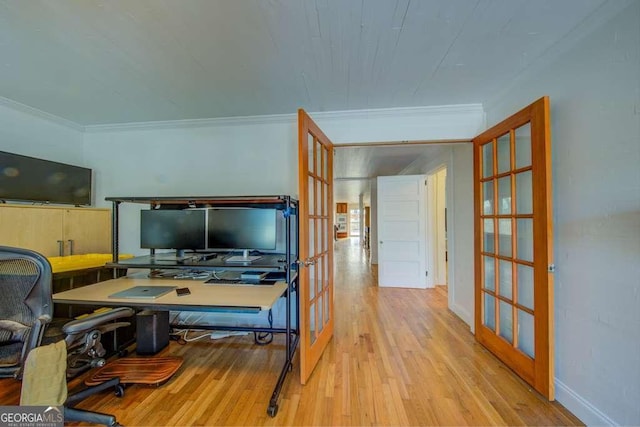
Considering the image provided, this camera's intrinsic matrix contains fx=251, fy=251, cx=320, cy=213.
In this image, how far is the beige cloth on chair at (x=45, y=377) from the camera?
1.20m

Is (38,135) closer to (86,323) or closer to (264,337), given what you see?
(86,323)

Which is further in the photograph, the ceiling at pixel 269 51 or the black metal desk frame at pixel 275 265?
the black metal desk frame at pixel 275 265

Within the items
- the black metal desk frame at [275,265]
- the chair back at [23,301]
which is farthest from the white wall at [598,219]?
the chair back at [23,301]

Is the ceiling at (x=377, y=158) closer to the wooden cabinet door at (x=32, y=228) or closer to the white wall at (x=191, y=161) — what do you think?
the white wall at (x=191, y=161)

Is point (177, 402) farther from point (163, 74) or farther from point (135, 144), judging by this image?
point (135, 144)

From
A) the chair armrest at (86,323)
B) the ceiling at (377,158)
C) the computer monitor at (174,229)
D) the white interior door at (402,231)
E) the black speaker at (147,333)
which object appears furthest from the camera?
the white interior door at (402,231)

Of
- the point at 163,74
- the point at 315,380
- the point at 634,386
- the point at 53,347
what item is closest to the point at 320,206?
the point at 315,380

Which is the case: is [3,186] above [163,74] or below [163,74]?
below

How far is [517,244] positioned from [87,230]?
13.0ft

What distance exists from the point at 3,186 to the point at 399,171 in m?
5.35

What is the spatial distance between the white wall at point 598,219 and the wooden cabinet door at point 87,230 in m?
4.03

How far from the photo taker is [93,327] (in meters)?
1.39

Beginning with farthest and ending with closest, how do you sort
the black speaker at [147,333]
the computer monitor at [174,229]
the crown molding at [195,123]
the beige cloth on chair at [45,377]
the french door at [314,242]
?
the crown molding at [195,123], the computer monitor at [174,229], the black speaker at [147,333], the french door at [314,242], the beige cloth on chair at [45,377]

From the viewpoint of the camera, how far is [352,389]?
174cm
